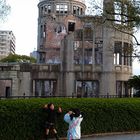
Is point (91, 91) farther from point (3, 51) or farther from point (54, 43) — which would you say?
point (3, 51)

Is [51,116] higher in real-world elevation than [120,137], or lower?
higher

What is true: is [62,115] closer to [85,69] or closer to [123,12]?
[123,12]

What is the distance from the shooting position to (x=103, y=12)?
103ft

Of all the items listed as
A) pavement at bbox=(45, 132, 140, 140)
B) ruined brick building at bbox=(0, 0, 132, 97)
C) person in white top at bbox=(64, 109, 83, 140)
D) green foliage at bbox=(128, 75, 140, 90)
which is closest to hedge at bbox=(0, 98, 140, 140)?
pavement at bbox=(45, 132, 140, 140)

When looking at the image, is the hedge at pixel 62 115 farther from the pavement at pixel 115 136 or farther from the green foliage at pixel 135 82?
the green foliage at pixel 135 82

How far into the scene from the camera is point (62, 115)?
18766 millimetres

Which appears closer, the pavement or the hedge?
the hedge

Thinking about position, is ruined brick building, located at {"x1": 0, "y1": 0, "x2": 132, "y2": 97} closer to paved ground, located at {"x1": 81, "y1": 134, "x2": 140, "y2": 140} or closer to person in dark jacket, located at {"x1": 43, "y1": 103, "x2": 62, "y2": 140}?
paved ground, located at {"x1": 81, "y1": 134, "x2": 140, "y2": 140}

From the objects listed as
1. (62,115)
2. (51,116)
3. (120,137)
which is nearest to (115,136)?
(120,137)

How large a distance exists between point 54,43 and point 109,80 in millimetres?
25873

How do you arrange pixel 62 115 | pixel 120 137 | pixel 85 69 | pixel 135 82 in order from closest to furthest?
pixel 62 115, pixel 120 137, pixel 135 82, pixel 85 69

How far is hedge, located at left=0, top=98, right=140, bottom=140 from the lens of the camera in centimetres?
1719

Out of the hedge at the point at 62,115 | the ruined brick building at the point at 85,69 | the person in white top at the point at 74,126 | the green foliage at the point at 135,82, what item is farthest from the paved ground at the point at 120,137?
the ruined brick building at the point at 85,69

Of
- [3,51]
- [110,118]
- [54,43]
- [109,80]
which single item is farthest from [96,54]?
[3,51]
